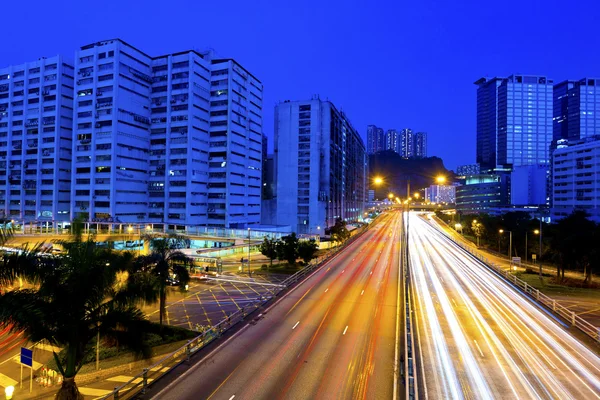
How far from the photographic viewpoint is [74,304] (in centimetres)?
1255

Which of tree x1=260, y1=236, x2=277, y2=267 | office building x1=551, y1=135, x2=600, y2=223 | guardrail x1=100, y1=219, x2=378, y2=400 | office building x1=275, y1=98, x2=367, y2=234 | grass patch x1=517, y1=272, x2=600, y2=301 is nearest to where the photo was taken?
guardrail x1=100, y1=219, x2=378, y2=400

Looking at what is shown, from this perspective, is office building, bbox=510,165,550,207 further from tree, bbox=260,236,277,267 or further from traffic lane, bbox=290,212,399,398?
traffic lane, bbox=290,212,399,398

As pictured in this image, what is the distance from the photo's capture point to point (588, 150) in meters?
118

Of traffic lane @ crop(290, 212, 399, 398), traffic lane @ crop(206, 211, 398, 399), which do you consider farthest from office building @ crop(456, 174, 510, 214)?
traffic lane @ crop(290, 212, 399, 398)

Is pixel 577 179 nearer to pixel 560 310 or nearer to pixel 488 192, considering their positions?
pixel 488 192

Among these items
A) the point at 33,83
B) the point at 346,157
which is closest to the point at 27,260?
the point at 33,83

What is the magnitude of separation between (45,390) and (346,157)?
13557 centimetres

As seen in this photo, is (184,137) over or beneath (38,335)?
over

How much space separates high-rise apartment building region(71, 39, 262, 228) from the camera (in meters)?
82.9

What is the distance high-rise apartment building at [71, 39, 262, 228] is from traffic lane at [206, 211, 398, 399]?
59.4m

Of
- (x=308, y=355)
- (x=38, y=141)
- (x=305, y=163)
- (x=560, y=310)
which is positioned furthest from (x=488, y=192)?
(x=308, y=355)

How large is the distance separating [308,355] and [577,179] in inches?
5497

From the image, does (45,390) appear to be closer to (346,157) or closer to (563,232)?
(563,232)

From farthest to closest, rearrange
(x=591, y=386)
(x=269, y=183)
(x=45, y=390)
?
(x=269, y=183) → (x=45, y=390) → (x=591, y=386)
